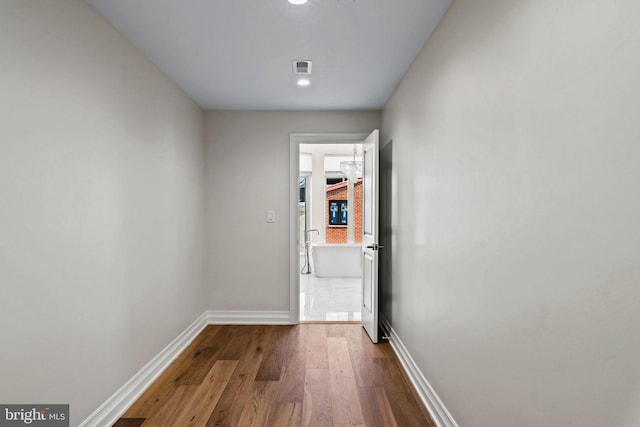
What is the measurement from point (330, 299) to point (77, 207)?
3867mm

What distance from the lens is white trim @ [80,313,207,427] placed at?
2.10 metres

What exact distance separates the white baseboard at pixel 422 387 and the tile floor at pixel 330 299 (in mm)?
1037

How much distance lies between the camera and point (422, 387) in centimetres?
251

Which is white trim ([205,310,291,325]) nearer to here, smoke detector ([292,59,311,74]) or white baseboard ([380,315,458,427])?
white baseboard ([380,315,458,427])

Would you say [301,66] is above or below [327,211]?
above

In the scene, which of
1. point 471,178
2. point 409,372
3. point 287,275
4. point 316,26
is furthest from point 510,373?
point 287,275

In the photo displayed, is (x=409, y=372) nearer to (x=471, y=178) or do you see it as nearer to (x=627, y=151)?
(x=471, y=178)

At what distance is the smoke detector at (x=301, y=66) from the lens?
2.78 m

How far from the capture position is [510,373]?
4.68 feet

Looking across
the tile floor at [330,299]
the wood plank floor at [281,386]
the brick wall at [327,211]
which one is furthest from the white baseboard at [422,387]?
the brick wall at [327,211]

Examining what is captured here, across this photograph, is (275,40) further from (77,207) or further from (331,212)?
(331,212)

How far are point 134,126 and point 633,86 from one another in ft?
8.59

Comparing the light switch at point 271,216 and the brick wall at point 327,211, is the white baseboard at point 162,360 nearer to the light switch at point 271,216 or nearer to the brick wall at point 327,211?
the light switch at point 271,216

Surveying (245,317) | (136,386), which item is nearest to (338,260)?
(245,317)
